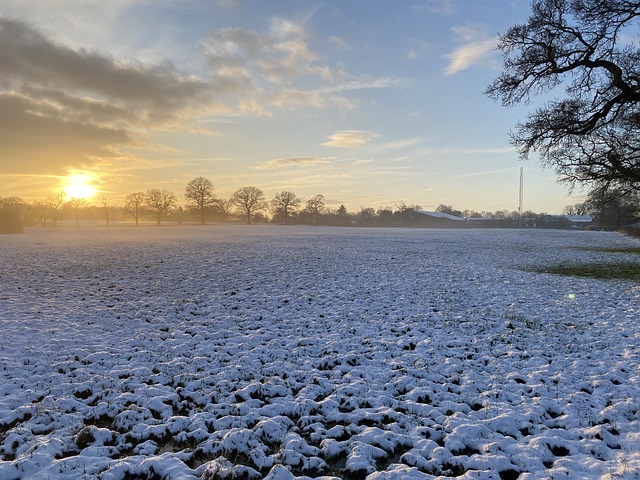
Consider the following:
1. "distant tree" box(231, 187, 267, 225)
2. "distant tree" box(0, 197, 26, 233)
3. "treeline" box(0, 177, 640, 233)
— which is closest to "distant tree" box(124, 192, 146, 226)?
"treeline" box(0, 177, 640, 233)

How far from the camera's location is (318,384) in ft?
20.1

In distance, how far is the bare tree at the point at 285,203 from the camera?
122 meters

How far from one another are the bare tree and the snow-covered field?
360 ft

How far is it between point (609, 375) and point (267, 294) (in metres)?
9.23

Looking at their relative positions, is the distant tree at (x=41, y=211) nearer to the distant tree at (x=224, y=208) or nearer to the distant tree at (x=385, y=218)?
the distant tree at (x=224, y=208)

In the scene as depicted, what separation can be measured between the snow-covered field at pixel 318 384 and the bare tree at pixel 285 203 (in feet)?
360

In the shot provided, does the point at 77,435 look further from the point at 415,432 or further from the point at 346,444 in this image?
the point at 415,432

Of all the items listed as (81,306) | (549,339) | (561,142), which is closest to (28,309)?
(81,306)

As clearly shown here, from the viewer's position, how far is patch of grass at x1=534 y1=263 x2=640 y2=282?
16375 mm

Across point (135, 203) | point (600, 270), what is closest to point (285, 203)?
point (135, 203)

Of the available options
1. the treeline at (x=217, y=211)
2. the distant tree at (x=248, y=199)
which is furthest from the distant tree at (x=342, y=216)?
the distant tree at (x=248, y=199)

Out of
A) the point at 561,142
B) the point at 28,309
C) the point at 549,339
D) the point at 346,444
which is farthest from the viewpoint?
the point at 561,142

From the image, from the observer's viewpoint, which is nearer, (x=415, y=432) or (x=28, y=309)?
(x=415, y=432)

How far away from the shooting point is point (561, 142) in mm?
18234
